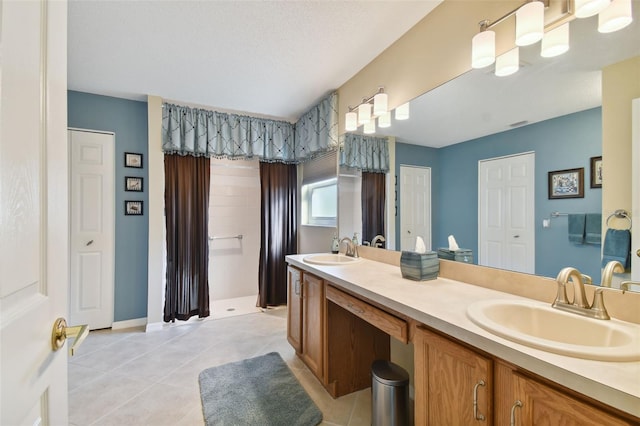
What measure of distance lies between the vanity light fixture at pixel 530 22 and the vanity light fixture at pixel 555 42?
1.6 inches

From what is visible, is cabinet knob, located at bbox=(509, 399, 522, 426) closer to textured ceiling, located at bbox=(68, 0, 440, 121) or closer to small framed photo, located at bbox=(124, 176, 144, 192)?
textured ceiling, located at bbox=(68, 0, 440, 121)

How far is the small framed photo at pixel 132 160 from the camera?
10.0 feet

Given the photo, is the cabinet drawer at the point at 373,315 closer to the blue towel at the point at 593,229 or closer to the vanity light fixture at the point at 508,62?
the blue towel at the point at 593,229

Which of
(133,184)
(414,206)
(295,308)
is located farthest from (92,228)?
(414,206)

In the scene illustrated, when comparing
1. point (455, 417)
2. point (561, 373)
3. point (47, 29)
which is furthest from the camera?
point (455, 417)

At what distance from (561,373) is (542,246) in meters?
0.76

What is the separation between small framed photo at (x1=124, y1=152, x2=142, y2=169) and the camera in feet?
10.0

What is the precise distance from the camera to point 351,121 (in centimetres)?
251

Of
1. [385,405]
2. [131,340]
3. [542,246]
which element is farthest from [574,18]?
[131,340]

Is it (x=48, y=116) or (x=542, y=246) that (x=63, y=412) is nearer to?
(x=48, y=116)

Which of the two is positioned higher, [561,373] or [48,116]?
[48,116]

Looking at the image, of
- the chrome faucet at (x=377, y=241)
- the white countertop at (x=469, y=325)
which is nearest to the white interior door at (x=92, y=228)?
the white countertop at (x=469, y=325)

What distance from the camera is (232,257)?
409 centimetres

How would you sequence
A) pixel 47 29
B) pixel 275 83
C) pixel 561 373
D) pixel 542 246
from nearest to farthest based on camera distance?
pixel 47 29 → pixel 561 373 → pixel 542 246 → pixel 275 83
